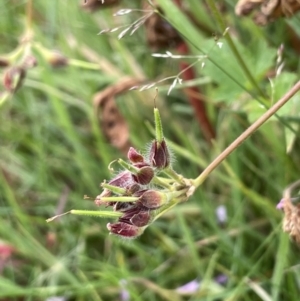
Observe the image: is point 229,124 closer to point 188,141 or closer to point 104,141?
point 188,141

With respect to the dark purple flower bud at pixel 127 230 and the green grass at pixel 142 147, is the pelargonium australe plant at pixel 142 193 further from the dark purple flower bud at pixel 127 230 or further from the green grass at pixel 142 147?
the green grass at pixel 142 147

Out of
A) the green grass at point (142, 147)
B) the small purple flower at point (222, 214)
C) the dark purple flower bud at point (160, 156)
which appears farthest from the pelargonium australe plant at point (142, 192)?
the small purple flower at point (222, 214)

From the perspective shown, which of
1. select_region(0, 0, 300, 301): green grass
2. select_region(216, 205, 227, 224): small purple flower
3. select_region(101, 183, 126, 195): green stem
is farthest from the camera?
select_region(216, 205, 227, 224): small purple flower

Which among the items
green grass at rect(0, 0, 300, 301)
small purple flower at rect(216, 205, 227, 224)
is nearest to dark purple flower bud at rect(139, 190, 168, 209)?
green grass at rect(0, 0, 300, 301)

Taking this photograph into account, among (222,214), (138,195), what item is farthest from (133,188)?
(222,214)

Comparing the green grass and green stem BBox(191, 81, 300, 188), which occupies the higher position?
green stem BBox(191, 81, 300, 188)

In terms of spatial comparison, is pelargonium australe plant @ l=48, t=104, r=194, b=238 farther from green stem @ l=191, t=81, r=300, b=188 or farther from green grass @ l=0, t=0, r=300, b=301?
green grass @ l=0, t=0, r=300, b=301

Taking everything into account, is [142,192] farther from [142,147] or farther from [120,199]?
[142,147]

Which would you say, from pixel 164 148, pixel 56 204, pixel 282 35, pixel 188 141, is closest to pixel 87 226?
pixel 56 204
